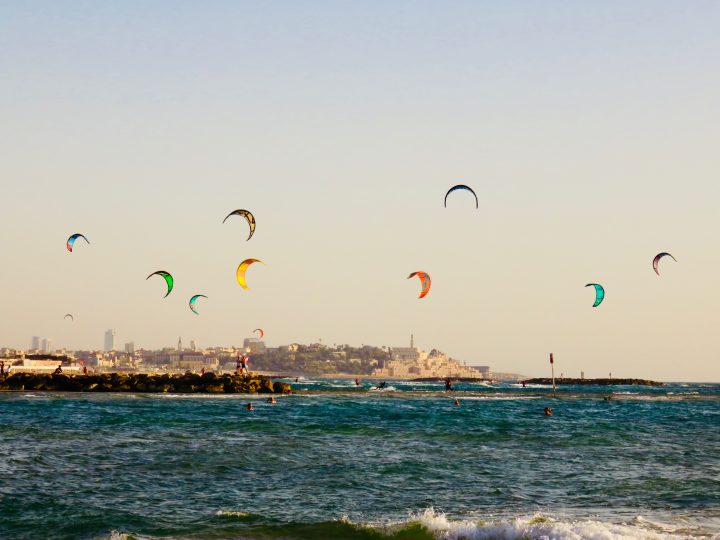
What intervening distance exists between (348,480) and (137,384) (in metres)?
57.2

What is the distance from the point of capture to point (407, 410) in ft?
156

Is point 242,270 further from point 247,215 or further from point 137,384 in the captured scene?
point 137,384

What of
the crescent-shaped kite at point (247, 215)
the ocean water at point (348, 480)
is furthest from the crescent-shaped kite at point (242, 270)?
the ocean water at point (348, 480)

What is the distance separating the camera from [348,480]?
20344 mm

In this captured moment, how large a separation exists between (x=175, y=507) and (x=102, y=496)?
5.89 feet

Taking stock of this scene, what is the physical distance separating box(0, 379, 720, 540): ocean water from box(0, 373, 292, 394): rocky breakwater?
37398 mm

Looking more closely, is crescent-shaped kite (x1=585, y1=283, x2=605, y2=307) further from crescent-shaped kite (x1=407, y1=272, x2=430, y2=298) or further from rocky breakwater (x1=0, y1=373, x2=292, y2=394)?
rocky breakwater (x1=0, y1=373, x2=292, y2=394)

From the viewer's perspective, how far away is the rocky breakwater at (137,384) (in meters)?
70.6

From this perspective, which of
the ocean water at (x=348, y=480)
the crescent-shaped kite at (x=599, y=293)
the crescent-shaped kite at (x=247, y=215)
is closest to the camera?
the ocean water at (x=348, y=480)

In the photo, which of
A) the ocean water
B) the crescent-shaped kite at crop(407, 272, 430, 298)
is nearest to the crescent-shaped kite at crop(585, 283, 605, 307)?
the crescent-shaped kite at crop(407, 272, 430, 298)

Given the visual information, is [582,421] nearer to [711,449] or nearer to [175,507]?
[711,449]

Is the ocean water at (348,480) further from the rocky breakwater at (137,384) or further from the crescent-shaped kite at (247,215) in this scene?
the rocky breakwater at (137,384)

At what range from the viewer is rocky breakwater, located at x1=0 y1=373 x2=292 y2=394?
70.6m

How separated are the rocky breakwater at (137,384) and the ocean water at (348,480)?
123 feet
